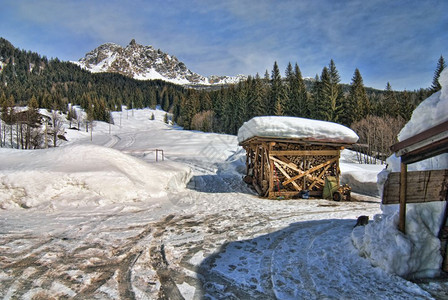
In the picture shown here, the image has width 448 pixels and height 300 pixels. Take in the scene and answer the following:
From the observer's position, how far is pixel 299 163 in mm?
12102

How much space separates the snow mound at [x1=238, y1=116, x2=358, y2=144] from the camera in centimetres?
1067

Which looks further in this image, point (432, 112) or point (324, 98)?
point (324, 98)

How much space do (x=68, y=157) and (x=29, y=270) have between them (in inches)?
300

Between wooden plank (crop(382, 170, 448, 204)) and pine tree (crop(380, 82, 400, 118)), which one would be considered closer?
wooden plank (crop(382, 170, 448, 204))

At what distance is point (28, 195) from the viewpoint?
301 inches

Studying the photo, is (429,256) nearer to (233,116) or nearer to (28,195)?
(28,195)

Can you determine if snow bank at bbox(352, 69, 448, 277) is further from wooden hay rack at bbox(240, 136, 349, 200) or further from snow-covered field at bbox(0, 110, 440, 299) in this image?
wooden hay rack at bbox(240, 136, 349, 200)

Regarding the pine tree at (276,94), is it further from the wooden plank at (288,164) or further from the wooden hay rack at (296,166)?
the wooden plank at (288,164)

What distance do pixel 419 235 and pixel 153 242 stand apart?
452 centimetres

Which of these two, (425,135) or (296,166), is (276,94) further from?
(425,135)

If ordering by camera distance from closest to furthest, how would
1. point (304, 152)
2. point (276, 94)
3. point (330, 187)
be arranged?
point (330, 187) < point (304, 152) < point (276, 94)

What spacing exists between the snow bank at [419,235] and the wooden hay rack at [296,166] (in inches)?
287

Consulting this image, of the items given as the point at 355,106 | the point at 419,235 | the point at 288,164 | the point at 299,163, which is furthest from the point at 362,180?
the point at 355,106

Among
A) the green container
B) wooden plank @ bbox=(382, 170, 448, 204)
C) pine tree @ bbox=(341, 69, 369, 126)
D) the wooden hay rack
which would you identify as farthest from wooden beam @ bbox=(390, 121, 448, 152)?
pine tree @ bbox=(341, 69, 369, 126)
